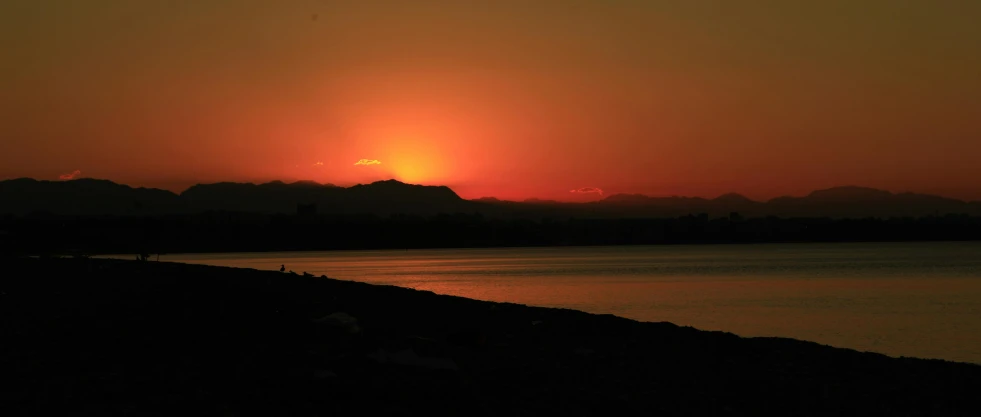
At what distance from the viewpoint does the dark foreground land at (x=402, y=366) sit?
11.7 m

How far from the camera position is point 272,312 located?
64.8 ft

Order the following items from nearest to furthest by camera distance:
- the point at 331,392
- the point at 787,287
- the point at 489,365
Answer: the point at 331,392
the point at 489,365
the point at 787,287

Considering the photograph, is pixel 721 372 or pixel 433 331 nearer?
pixel 721 372

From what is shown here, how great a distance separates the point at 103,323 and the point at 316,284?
1320 centimetres

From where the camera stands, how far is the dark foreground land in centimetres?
1173

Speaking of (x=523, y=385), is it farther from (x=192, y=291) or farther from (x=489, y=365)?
(x=192, y=291)

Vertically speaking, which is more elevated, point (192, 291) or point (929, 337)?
point (192, 291)

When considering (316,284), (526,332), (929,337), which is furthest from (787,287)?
(526,332)

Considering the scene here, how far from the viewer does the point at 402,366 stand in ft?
45.9

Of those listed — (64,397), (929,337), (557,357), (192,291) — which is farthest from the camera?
(929,337)

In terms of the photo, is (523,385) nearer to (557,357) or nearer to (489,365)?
(489,365)

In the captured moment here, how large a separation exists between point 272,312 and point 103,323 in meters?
3.74

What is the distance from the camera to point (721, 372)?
15.8 m

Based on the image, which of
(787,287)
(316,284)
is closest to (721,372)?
(316,284)
